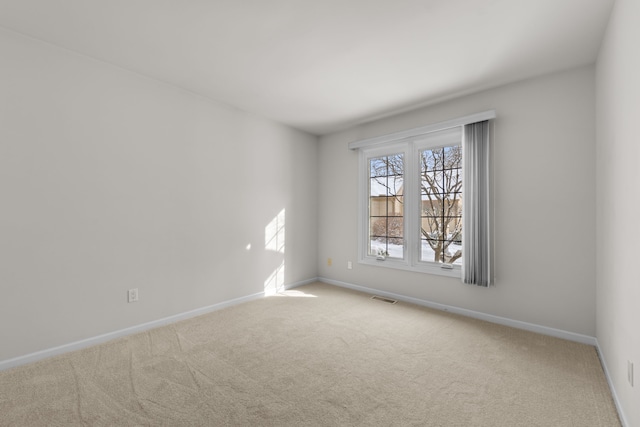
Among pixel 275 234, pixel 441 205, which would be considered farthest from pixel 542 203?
pixel 275 234

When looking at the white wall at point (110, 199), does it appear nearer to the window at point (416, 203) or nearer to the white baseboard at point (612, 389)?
the window at point (416, 203)

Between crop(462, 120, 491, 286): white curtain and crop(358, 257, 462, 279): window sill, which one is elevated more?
crop(462, 120, 491, 286): white curtain

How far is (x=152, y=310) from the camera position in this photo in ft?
10.0

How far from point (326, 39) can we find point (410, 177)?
2.22 m

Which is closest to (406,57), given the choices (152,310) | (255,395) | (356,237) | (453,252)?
(453,252)

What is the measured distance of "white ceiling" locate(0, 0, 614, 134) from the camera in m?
2.03

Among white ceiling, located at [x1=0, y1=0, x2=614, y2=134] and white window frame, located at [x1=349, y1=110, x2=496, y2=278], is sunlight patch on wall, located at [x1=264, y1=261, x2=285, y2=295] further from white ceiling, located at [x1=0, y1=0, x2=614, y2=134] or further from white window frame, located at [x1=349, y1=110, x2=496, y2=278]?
white ceiling, located at [x1=0, y1=0, x2=614, y2=134]

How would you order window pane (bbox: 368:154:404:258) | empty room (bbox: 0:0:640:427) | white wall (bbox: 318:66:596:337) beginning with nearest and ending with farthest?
1. empty room (bbox: 0:0:640:427)
2. white wall (bbox: 318:66:596:337)
3. window pane (bbox: 368:154:404:258)

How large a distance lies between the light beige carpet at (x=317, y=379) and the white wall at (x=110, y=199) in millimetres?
375

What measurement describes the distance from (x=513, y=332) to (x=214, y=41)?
12.8 feet

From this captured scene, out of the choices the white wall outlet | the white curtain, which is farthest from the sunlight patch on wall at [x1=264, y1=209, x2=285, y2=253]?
the white curtain

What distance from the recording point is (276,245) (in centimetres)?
443

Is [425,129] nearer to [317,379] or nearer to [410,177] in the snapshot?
[410,177]

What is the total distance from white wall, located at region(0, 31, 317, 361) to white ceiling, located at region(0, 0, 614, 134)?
0.33m
